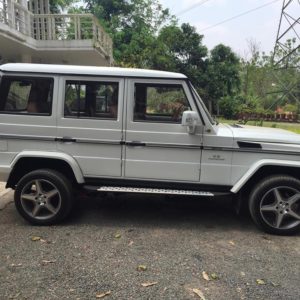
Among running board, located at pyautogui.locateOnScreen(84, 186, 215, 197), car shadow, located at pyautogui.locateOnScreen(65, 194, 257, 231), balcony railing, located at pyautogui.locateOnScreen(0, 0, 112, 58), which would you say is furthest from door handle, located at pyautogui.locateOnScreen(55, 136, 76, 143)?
balcony railing, located at pyautogui.locateOnScreen(0, 0, 112, 58)

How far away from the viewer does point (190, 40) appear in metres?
32.5

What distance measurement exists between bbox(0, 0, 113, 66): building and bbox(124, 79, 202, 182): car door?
8.53 metres

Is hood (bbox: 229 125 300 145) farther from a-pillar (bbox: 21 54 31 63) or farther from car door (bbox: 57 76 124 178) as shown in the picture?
a-pillar (bbox: 21 54 31 63)

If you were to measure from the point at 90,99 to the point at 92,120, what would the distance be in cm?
28

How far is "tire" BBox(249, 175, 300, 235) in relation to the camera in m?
4.82

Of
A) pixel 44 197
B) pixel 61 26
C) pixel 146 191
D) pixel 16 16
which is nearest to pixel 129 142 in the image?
pixel 146 191

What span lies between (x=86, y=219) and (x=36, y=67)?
213 cm

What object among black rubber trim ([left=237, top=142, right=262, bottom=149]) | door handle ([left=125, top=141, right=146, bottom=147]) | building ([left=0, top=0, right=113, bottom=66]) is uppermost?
building ([left=0, top=0, right=113, bottom=66])

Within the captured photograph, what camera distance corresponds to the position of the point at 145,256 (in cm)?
421

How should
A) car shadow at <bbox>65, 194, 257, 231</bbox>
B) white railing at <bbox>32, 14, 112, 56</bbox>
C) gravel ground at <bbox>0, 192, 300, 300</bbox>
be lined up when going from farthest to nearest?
white railing at <bbox>32, 14, 112, 56</bbox> < car shadow at <bbox>65, 194, 257, 231</bbox> < gravel ground at <bbox>0, 192, 300, 300</bbox>

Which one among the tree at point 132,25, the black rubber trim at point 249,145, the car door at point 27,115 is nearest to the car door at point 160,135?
the black rubber trim at point 249,145

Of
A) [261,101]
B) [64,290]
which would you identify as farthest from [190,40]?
[64,290]

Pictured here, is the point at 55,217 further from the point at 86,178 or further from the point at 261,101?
the point at 261,101

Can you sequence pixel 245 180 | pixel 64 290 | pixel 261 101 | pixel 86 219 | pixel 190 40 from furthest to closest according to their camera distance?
pixel 261 101 < pixel 190 40 < pixel 86 219 < pixel 245 180 < pixel 64 290
